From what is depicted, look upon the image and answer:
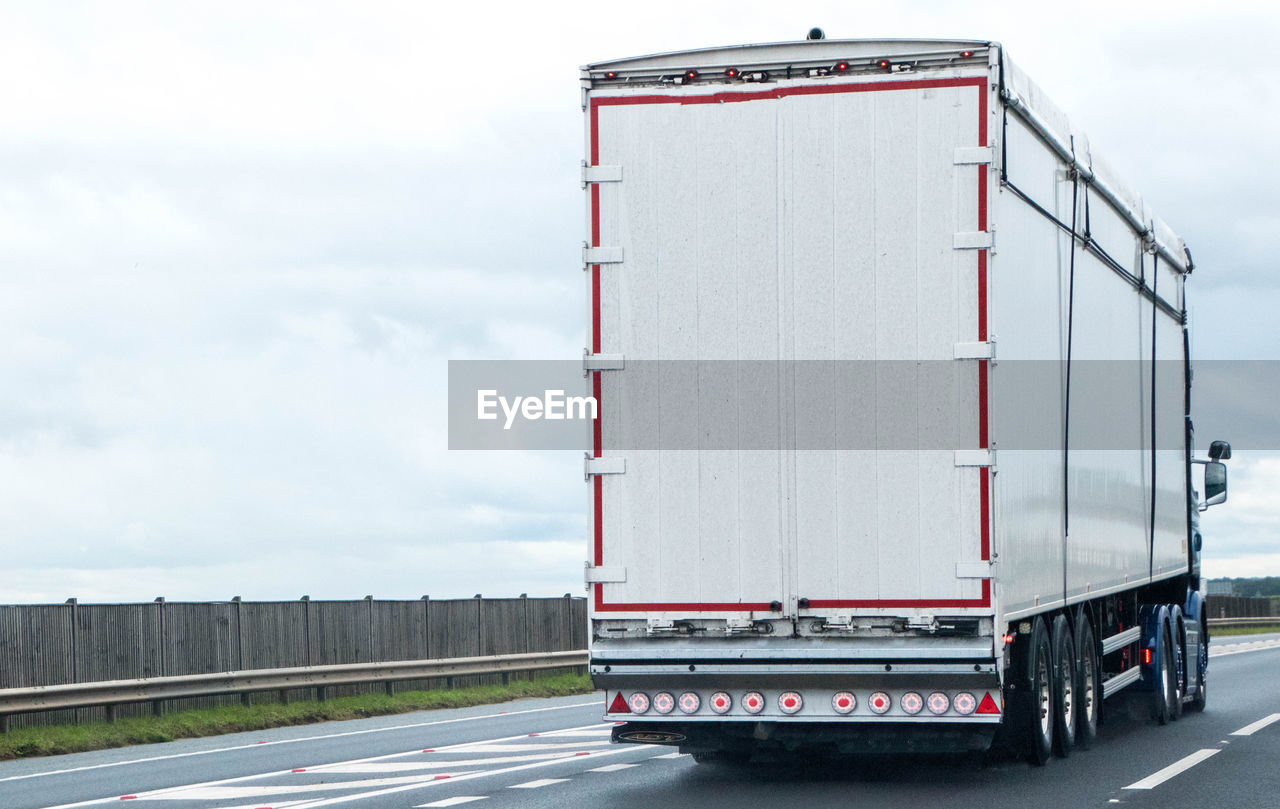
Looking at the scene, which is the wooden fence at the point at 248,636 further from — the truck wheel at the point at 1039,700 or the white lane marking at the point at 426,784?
the truck wheel at the point at 1039,700

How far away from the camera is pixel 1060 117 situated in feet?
46.2

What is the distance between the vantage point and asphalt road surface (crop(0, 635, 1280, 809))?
1237cm

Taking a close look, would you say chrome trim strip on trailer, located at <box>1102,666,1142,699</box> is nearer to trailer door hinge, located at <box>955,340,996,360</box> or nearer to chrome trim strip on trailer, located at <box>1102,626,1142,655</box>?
chrome trim strip on trailer, located at <box>1102,626,1142,655</box>

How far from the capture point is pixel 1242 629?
61719mm

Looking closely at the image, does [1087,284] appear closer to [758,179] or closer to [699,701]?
[758,179]

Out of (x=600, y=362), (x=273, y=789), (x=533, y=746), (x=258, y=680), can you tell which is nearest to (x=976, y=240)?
(x=600, y=362)

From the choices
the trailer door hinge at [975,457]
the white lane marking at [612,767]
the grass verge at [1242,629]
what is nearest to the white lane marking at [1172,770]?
the trailer door hinge at [975,457]

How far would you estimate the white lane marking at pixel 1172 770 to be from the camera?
42.4 feet

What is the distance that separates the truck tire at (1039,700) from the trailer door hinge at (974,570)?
61.6 inches

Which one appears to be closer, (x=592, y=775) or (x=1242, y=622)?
(x=592, y=775)

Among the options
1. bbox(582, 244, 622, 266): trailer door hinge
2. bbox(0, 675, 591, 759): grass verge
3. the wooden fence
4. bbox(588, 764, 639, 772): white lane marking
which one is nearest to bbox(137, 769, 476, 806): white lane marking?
bbox(588, 764, 639, 772): white lane marking

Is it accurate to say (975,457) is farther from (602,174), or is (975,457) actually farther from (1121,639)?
(1121,639)

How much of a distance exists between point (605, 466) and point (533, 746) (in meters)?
5.90

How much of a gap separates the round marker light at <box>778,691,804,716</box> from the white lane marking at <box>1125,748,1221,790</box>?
2.58 m
